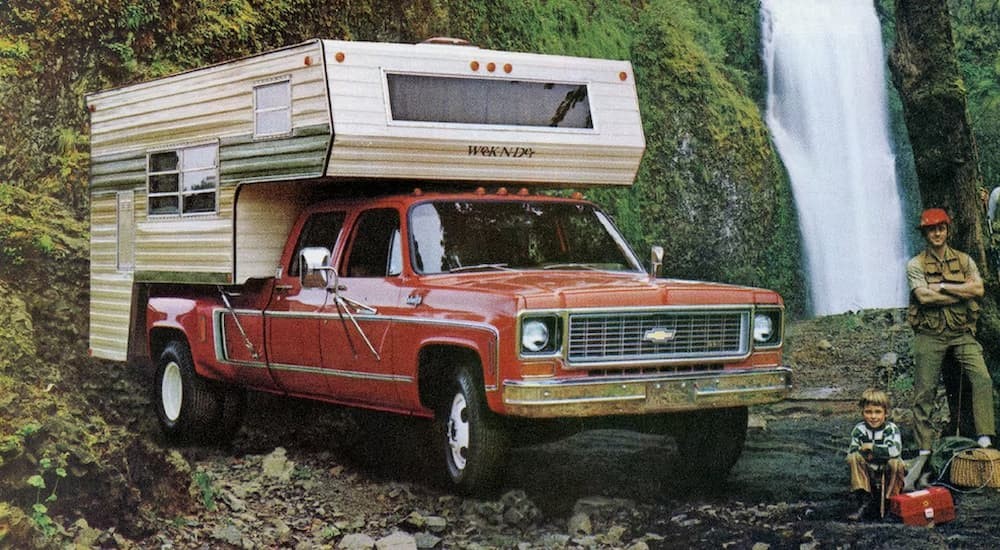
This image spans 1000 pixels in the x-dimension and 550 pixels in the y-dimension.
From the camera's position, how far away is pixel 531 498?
7.10m

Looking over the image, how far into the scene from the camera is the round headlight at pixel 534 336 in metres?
6.54

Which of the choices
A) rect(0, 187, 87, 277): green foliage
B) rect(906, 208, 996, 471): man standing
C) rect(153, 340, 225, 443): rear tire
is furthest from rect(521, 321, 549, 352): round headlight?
rect(0, 187, 87, 277): green foliage

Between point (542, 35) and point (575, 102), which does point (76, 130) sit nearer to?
point (575, 102)

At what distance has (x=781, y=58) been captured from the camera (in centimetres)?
1092

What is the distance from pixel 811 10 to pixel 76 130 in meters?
5.53

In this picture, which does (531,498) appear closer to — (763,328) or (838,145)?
(763,328)

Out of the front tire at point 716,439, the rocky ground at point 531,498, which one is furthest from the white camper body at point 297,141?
the front tire at point 716,439

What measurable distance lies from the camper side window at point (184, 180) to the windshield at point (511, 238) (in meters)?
1.63

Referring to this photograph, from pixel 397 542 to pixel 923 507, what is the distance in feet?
8.77

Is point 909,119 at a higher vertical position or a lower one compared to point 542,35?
lower

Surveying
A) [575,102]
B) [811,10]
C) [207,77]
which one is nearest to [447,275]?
[575,102]

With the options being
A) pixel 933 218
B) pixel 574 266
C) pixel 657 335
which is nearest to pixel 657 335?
pixel 657 335

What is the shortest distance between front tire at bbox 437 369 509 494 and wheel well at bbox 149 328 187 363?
3.05 meters

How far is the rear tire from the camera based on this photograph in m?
9.02
